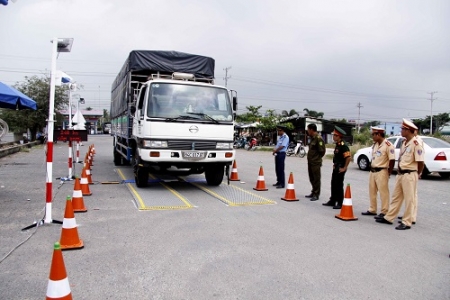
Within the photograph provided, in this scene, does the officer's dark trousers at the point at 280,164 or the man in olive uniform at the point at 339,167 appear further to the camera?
the officer's dark trousers at the point at 280,164

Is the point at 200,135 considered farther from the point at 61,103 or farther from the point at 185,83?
the point at 61,103

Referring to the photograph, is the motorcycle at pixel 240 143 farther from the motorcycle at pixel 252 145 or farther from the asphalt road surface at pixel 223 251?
the asphalt road surface at pixel 223 251

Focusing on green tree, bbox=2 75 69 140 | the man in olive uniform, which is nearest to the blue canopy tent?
the man in olive uniform

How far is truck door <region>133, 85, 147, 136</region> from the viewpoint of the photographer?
29.9 ft

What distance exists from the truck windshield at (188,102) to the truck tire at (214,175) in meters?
1.42

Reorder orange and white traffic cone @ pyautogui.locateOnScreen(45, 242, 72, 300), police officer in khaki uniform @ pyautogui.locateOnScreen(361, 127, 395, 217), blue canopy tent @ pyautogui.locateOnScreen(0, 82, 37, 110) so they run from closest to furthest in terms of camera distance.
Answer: orange and white traffic cone @ pyautogui.locateOnScreen(45, 242, 72, 300) < police officer in khaki uniform @ pyautogui.locateOnScreen(361, 127, 395, 217) < blue canopy tent @ pyautogui.locateOnScreen(0, 82, 37, 110)

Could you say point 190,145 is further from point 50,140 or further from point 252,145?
point 252,145

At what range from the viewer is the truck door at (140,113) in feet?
29.9

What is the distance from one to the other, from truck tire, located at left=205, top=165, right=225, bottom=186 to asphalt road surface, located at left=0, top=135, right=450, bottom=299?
1.34 m

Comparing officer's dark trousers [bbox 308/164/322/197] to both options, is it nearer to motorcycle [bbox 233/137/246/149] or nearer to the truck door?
the truck door

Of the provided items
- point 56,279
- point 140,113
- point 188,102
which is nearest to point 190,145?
point 188,102

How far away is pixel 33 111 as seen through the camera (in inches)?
1233

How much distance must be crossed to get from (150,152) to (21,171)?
7.29 m

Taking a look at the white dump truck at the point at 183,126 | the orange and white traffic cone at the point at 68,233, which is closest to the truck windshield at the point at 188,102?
the white dump truck at the point at 183,126
